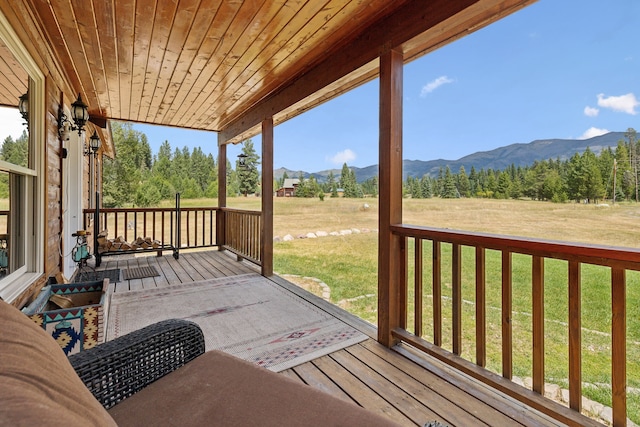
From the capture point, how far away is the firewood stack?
15.9 ft

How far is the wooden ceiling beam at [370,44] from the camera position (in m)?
1.89

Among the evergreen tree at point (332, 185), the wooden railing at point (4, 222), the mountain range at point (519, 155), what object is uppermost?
the evergreen tree at point (332, 185)

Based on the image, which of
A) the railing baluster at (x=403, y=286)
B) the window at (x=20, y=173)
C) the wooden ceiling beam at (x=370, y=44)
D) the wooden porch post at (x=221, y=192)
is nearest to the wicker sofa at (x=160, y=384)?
the railing baluster at (x=403, y=286)

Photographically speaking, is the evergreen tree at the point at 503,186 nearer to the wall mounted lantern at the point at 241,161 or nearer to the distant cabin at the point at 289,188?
the wall mounted lantern at the point at 241,161

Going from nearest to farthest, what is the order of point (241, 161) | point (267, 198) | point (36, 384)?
point (36, 384), point (267, 198), point (241, 161)

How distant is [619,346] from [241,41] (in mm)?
3133

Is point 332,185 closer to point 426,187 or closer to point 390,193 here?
point 426,187

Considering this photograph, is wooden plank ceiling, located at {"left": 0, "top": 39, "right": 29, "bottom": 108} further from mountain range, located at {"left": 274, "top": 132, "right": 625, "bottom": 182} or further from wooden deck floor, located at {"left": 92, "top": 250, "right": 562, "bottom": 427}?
mountain range, located at {"left": 274, "top": 132, "right": 625, "bottom": 182}

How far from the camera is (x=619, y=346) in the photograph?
53.4 inches

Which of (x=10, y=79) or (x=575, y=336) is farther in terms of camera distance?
(x=10, y=79)

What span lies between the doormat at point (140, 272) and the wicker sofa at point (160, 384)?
3.44m

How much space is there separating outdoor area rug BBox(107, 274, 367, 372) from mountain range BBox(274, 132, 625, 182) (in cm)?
143

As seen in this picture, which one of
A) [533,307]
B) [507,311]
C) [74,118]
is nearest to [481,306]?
[507,311]

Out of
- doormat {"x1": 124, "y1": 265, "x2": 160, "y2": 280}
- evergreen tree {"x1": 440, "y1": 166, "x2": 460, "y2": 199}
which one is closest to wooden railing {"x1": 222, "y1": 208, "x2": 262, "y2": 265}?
doormat {"x1": 124, "y1": 265, "x2": 160, "y2": 280}
